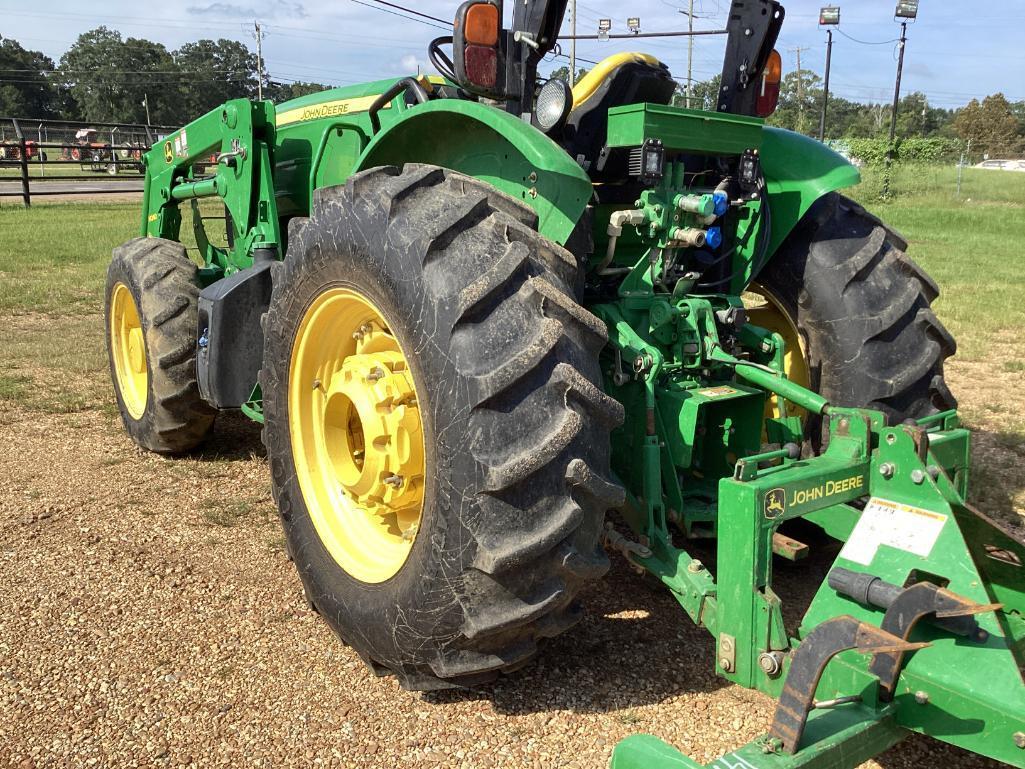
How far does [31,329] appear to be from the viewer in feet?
27.7

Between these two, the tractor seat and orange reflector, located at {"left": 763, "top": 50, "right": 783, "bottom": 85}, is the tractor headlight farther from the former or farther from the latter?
orange reflector, located at {"left": 763, "top": 50, "right": 783, "bottom": 85}

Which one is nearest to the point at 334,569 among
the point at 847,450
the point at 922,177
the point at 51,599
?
the point at 51,599

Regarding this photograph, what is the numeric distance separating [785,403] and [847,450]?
1020 mm

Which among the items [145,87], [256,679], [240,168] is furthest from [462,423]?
[145,87]

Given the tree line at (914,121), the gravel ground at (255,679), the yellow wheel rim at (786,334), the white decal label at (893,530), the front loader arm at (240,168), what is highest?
the tree line at (914,121)

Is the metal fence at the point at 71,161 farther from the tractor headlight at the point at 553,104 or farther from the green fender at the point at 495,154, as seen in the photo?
the tractor headlight at the point at 553,104

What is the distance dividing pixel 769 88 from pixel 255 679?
9.84 feet

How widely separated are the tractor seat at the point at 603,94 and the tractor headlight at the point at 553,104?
182 mm

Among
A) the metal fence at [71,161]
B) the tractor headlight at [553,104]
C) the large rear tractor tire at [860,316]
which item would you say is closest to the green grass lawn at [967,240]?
the large rear tractor tire at [860,316]

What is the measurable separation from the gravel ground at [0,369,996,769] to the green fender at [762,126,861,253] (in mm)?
1454

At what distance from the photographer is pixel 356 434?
3.22 m

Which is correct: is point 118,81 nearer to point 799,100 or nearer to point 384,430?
point 799,100

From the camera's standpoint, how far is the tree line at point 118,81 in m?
72.7

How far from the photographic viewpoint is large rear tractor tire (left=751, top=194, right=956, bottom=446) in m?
3.29
